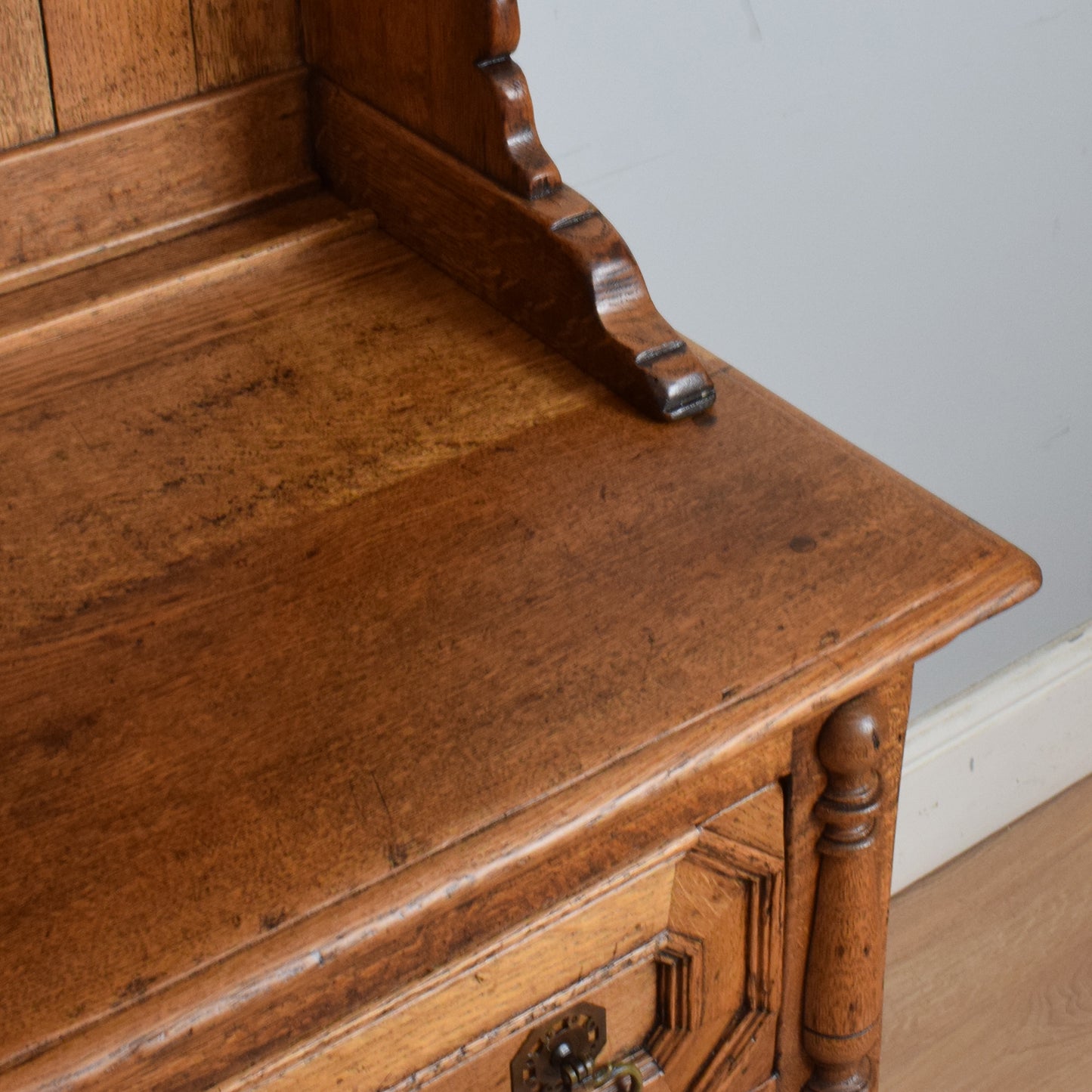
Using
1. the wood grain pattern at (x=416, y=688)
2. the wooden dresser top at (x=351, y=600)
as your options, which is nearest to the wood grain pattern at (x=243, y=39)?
the wooden dresser top at (x=351, y=600)

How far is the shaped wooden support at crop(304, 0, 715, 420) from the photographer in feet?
2.26

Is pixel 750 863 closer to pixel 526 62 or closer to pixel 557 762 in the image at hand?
pixel 557 762

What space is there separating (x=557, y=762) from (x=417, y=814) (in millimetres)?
54

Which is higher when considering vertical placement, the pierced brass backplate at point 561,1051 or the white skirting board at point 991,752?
the pierced brass backplate at point 561,1051

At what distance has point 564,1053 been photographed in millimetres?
623

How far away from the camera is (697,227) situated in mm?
1161

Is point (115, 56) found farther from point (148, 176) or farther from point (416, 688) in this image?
point (416, 688)

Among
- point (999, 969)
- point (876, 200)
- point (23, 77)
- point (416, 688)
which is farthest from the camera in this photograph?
point (999, 969)

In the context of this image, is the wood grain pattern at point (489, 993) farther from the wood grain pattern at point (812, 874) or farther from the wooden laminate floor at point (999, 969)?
the wooden laminate floor at point (999, 969)

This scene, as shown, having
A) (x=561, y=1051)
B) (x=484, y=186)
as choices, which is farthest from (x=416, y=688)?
(x=484, y=186)

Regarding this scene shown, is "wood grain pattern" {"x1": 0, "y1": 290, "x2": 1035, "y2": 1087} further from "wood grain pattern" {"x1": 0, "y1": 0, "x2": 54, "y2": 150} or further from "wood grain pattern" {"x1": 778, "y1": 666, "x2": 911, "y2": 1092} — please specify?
"wood grain pattern" {"x1": 0, "y1": 0, "x2": 54, "y2": 150}

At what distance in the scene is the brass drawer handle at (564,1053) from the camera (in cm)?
61

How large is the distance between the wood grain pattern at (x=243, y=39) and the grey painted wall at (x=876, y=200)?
8.5 inches

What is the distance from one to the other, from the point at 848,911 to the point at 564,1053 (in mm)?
157
